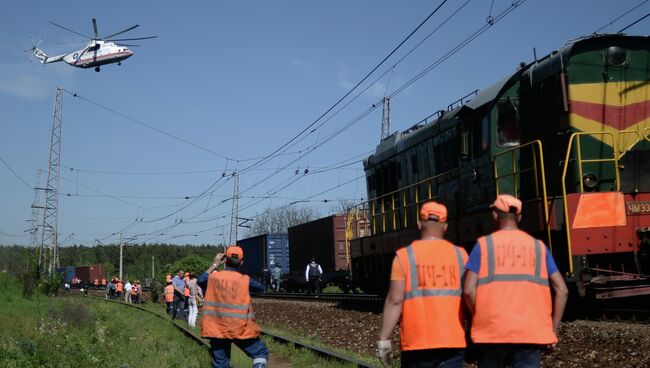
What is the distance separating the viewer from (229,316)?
268 inches

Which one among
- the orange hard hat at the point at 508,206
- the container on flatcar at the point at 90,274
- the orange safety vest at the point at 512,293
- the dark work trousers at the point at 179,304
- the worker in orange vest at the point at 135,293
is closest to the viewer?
the orange safety vest at the point at 512,293

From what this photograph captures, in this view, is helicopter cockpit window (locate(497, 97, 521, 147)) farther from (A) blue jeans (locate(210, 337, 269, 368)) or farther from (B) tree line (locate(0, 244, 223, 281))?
(B) tree line (locate(0, 244, 223, 281))

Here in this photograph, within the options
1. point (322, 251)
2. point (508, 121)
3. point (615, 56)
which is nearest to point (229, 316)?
point (508, 121)

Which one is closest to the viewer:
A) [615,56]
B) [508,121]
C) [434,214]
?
[434,214]

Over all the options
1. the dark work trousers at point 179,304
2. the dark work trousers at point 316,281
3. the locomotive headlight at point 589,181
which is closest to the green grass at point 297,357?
the locomotive headlight at point 589,181

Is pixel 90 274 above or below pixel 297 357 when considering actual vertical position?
above

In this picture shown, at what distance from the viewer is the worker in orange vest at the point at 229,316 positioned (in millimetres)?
6793

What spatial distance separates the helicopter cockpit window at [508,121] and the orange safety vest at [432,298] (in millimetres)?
8172

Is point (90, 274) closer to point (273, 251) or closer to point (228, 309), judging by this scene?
point (273, 251)

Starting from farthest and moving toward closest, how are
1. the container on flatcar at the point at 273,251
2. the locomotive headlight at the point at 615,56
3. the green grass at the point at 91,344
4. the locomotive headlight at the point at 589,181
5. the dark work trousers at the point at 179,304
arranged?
the container on flatcar at the point at 273,251, the dark work trousers at the point at 179,304, the locomotive headlight at the point at 615,56, the green grass at the point at 91,344, the locomotive headlight at the point at 589,181

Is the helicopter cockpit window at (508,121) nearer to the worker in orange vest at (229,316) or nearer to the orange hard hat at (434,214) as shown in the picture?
the worker in orange vest at (229,316)

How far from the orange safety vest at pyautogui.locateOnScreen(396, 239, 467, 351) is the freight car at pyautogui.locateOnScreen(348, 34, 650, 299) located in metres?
6.21

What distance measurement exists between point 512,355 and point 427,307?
0.58 m

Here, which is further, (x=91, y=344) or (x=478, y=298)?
(x=91, y=344)
